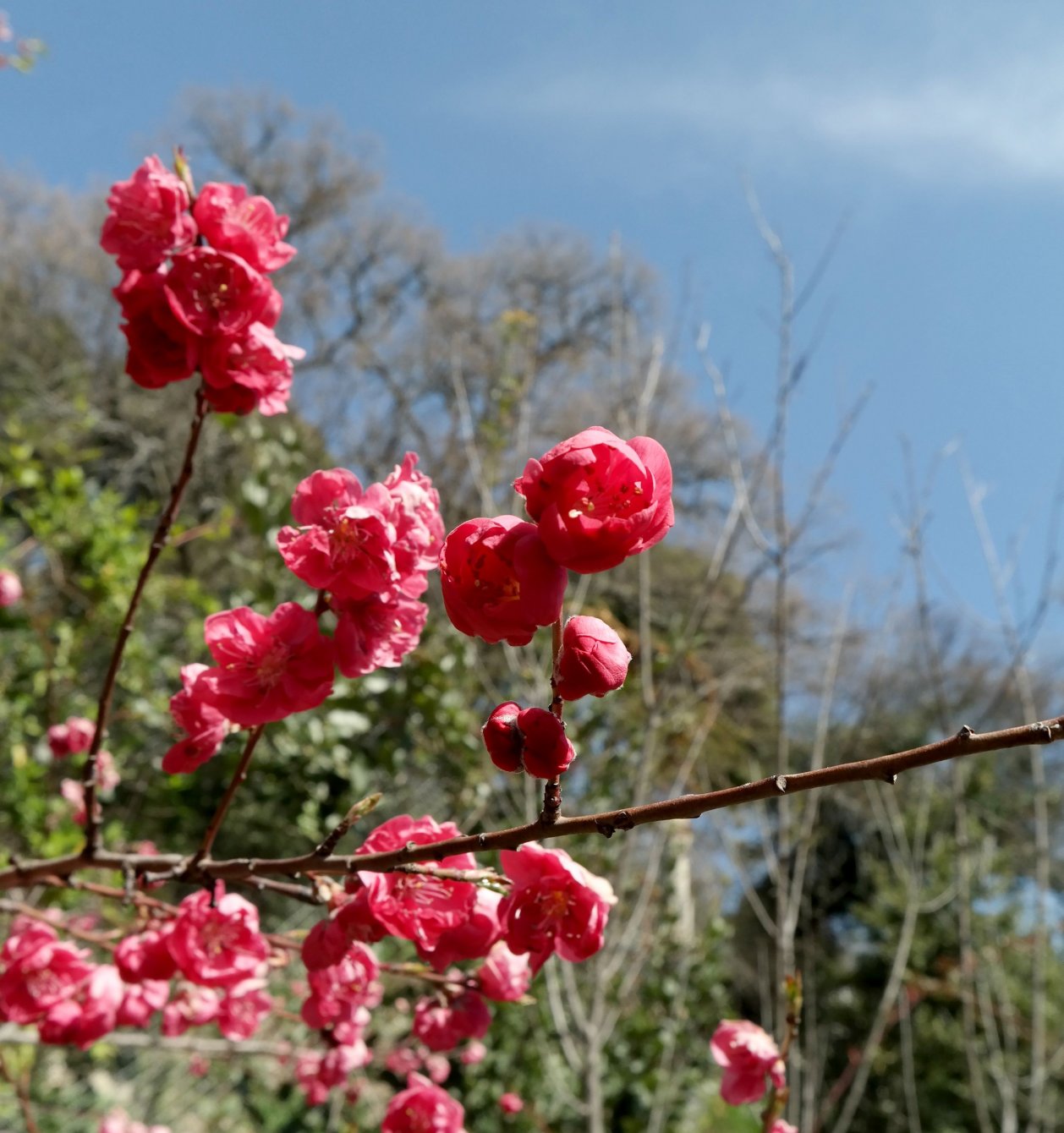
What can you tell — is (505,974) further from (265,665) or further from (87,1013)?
(87,1013)

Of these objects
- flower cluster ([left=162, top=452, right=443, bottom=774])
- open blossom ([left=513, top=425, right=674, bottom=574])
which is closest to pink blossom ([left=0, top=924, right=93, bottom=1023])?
flower cluster ([left=162, top=452, right=443, bottom=774])

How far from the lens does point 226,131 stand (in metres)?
11.7

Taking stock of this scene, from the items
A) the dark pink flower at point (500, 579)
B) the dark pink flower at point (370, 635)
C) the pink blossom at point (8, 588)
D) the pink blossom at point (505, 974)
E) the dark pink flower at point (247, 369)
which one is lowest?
the pink blossom at point (505, 974)

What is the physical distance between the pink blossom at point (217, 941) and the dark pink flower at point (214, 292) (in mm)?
550

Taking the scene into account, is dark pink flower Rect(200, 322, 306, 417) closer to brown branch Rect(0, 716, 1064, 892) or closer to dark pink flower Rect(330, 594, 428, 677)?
dark pink flower Rect(330, 594, 428, 677)

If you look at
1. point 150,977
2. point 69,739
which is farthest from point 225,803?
point 69,739

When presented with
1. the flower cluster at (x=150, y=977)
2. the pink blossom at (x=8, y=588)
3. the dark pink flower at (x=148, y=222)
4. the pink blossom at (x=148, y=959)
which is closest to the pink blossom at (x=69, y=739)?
the pink blossom at (x=8, y=588)

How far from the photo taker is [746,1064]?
97 centimetres

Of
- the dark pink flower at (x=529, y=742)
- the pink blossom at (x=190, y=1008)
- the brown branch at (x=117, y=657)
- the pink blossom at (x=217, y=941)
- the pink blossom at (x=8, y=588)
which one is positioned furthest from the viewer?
the pink blossom at (x=8, y=588)

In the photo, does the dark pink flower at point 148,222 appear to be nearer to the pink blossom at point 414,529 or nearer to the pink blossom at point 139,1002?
the pink blossom at point 414,529

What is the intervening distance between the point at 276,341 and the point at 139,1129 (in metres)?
2.27

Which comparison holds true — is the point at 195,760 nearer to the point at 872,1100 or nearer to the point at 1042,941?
the point at 1042,941

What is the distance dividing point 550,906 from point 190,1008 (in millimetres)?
776

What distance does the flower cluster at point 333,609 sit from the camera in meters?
0.72
